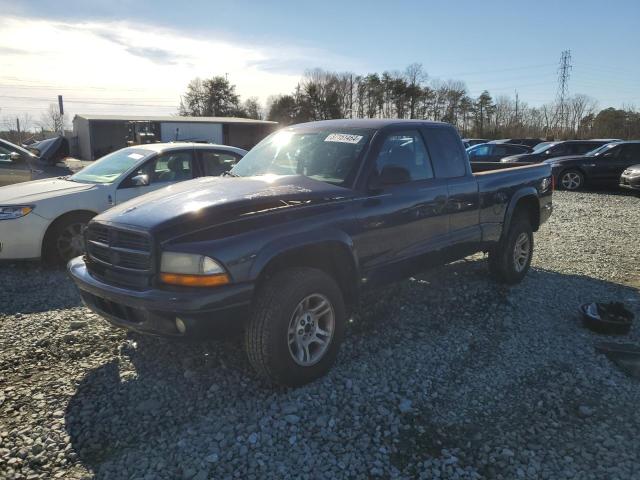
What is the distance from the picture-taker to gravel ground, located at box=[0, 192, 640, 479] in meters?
2.75

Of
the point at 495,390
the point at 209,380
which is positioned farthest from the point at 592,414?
the point at 209,380

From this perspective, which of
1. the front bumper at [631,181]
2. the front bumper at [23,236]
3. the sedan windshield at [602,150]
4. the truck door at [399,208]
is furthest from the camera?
the sedan windshield at [602,150]

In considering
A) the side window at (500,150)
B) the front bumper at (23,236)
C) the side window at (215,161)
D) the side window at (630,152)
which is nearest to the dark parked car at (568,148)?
the side window at (500,150)

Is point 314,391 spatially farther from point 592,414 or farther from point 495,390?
point 592,414

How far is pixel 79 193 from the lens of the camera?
624 cm

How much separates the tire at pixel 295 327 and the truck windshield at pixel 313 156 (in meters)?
0.97

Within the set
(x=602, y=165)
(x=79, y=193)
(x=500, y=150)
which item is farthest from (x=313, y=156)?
(x=500, y=150)

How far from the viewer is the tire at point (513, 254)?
226 inches

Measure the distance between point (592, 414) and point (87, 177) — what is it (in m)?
6.49

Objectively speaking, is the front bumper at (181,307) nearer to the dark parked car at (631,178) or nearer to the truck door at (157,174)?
the truck door at (157,174)

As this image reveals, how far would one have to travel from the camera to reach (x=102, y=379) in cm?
358

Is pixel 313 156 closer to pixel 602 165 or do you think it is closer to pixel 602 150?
pixel 602 165

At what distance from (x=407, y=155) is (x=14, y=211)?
4.72 m

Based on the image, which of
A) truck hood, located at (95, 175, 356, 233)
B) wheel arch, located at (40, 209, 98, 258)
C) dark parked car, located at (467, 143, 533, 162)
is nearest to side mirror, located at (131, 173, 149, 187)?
wheel arch, located at (40, 209, 98, 258)
